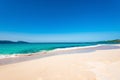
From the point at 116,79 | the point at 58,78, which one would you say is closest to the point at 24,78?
the point at 58,78

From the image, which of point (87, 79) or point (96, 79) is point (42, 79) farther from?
point (96, 79)

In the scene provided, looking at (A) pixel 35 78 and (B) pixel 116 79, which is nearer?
(B) pixel 116 79

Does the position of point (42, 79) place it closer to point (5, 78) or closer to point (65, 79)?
point (65, 79)

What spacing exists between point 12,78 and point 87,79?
2.70 metres

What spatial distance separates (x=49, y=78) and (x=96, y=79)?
162 centimetres

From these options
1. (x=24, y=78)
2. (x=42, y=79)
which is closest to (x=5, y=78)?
(x=24, y=78)

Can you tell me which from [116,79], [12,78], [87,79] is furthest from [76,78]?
[12,78]

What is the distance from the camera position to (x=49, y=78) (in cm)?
457

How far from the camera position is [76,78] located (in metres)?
4.55

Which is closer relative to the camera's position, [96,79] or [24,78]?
[96,79]

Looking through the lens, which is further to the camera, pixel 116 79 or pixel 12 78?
pixel 12 78

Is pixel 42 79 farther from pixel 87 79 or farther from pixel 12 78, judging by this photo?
pixel 87 79

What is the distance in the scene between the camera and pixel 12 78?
4.74 meters

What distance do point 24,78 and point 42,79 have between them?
0.71m
